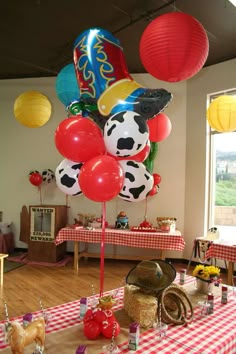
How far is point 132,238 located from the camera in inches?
188

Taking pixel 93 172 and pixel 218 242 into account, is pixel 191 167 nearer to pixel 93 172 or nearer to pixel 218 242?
pixel 218 242

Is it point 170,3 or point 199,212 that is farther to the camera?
point 199,212

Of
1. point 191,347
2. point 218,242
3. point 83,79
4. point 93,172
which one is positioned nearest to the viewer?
point 191,347

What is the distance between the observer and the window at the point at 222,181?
529cm

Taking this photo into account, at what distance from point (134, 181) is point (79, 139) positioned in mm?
395

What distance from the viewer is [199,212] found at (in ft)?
18.0

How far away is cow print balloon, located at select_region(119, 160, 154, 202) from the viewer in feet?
5.96

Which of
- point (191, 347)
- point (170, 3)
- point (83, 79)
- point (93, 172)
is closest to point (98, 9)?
point (170, 3)

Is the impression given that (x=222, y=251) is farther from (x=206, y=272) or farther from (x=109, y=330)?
(x=109, y=330)

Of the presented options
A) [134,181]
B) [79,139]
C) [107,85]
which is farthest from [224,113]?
[79,139]

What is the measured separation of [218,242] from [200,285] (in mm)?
2393

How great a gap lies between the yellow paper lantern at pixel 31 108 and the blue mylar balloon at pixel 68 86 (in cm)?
115

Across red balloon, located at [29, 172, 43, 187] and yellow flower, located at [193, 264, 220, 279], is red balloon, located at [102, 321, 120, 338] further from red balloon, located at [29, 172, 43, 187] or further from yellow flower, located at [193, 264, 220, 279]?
red balloon, located at [29, 172, 43, 187]

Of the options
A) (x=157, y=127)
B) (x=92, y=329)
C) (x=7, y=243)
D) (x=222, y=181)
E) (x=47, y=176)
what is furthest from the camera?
(x=7, y=243)
